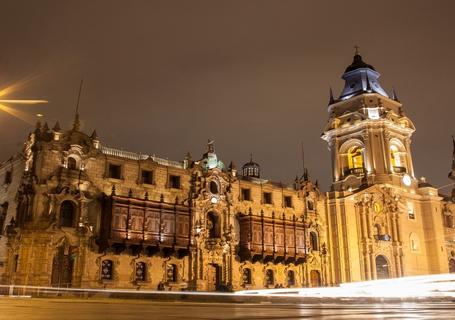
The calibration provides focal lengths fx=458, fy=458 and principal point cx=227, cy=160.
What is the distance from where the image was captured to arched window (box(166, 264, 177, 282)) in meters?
33.1

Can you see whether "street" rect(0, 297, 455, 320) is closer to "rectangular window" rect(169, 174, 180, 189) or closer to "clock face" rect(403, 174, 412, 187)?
"rectangular window" rect(169, 174, 180, 189)

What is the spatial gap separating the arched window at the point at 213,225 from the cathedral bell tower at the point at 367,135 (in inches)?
664

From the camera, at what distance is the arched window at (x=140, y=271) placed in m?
31.5

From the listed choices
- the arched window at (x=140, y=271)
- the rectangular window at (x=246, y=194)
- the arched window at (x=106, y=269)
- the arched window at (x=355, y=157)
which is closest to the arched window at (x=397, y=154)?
the arched window at (x=355, y=157)

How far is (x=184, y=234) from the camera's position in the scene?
33.7 m

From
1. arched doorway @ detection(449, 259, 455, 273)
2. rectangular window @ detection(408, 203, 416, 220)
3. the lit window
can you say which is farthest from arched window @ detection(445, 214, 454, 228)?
the lit window

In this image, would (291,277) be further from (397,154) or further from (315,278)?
(397,154)

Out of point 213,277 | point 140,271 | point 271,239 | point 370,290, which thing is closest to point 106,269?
point 140,271

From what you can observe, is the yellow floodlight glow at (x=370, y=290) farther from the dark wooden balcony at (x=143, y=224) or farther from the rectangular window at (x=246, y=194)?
the rectangular window at (x=246, y=194)

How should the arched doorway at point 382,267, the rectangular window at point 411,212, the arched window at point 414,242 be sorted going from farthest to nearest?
the rectangular window at point 411,212, the arched window at point 414,242, the arched doorway at point 382,267

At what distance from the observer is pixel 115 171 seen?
108 ft

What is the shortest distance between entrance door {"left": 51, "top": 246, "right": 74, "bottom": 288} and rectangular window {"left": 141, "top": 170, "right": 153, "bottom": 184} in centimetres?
753

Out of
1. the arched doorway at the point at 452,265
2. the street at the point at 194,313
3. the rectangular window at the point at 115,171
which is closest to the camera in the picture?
the street at the point at 194,313

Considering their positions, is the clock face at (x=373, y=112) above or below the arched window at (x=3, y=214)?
above
